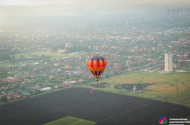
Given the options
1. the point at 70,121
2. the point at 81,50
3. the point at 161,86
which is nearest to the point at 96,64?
the point at 70,121

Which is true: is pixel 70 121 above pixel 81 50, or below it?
below

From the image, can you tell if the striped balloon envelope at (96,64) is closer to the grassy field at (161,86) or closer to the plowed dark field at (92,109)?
the plowed dark field at (92,109)

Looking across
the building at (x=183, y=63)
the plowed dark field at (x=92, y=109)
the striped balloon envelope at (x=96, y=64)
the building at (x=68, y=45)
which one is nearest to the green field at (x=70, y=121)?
the plowed dark field at (x=92, y=109)

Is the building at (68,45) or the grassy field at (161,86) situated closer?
the grassy field at (161,86)

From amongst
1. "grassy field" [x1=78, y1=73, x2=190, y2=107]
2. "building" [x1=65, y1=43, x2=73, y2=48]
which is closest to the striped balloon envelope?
"grassy field" [x1=78, y1=73, x2=190, y2=107]

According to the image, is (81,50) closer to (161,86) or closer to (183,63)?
(183,63)
